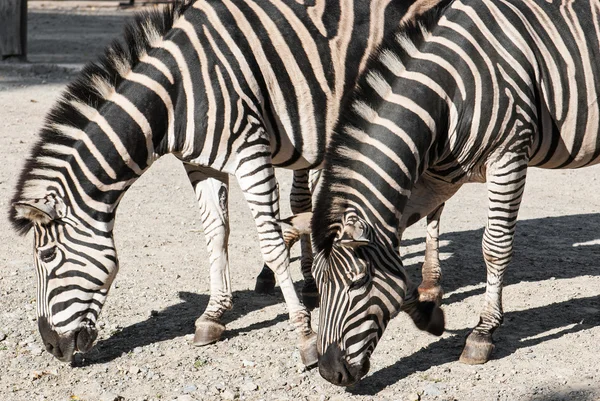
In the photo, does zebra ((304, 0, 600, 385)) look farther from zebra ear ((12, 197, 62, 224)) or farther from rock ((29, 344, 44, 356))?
rock ((29, 344, 44, 356))

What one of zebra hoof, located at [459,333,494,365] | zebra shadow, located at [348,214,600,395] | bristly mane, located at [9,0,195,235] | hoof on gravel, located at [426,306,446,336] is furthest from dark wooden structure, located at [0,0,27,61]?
zebra hoof, located at [459,333,494,365]

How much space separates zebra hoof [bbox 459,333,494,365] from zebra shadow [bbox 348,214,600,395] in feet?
0.39

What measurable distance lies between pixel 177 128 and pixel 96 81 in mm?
601

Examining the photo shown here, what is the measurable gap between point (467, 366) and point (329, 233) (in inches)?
57.2

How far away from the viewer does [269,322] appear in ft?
20.1

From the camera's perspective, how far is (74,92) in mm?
5281

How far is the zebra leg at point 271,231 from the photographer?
5371mm

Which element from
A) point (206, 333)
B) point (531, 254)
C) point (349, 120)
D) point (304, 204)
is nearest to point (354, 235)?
point (349, 120)

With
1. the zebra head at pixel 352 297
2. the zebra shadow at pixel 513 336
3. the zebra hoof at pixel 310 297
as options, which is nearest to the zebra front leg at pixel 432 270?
the zebra shadow at pixel 513 336

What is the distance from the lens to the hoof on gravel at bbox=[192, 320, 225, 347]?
5.68 m

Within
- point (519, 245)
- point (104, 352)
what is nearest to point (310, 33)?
point (104, 352)

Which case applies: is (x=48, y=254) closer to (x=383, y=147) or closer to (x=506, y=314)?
(x=383, y=147)

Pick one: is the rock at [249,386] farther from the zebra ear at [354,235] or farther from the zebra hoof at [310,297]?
the zebra hoof at [310,297]

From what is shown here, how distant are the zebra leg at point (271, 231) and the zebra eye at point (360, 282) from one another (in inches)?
36.3
